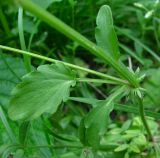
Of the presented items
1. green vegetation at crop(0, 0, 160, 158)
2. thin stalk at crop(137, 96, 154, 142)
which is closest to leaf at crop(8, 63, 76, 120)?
green vegetation at crop(0, 0, 160, 158)

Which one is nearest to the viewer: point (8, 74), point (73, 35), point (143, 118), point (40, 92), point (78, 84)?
point (73, 35)

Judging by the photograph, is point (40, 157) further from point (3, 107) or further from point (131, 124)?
point (131, 124)

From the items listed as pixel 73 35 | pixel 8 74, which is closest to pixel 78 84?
pixel 8 74

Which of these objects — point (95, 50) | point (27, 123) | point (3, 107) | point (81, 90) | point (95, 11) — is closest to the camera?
point (95, 50)

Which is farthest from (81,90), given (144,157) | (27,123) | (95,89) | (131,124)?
(27,123)

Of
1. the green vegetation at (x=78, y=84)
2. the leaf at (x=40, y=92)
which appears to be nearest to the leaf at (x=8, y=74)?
the green vegetation at (x=78, y=84)

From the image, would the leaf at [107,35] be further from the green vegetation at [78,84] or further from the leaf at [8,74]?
the leaf at [8,74]

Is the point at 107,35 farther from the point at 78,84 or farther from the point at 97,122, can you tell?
the point at 78,84
